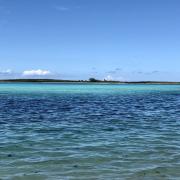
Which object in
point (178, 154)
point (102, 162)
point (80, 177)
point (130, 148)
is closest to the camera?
point (80, 177)

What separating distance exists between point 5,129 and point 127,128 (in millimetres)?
7617

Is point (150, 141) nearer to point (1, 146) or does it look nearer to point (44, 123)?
point (1, 146)

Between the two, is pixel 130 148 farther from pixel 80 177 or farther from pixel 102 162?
pixel 80 177

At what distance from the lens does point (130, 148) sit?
1661 centimetres

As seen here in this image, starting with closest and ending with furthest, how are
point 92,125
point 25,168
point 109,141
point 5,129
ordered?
point 25,168 < point 109,141 < point 5,129 < point 92,125

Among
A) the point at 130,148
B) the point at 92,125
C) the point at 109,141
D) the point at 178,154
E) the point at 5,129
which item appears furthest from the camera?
the point at 92,125

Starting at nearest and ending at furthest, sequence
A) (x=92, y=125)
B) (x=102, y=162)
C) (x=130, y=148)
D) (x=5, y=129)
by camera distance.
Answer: (x=102, y=162)
(x=130, y=148)
(x=5, y=129)
(x=92, y=125)

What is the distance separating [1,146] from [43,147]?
198 cm

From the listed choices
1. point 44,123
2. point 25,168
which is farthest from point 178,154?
point 44,123

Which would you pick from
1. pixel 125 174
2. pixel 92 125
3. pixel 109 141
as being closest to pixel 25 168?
pixel 125 174

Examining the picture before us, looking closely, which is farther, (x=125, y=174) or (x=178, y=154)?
(x=178, y=154)

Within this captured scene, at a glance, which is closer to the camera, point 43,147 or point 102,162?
point 102,162

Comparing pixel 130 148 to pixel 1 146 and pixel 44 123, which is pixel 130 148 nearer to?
pixel 1 146

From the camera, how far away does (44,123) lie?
2627cm
